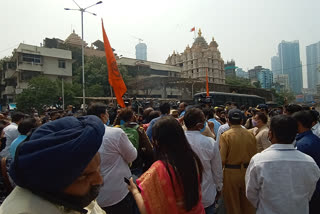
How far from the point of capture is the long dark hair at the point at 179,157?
5.44 ft

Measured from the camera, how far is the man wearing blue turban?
901 mm

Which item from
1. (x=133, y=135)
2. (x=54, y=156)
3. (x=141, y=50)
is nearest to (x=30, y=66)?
(x=133, y=135)

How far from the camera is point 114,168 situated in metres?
2.67

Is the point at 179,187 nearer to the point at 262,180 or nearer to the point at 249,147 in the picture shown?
the point at 262,180

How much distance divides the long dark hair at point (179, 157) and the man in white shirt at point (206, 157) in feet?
2.82

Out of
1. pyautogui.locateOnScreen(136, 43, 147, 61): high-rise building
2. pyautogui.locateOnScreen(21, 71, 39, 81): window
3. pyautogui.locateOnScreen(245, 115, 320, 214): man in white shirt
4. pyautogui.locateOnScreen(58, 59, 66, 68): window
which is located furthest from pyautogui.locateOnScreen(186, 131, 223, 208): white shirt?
pyautogui.locateOnScreen(136, 43, 147, 61): high-rise building

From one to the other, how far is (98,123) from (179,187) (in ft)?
2.87

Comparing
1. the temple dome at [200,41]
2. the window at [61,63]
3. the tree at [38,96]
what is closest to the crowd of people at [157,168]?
the tree at [38,96]

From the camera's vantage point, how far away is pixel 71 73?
119ft

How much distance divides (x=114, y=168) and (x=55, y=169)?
1.81m

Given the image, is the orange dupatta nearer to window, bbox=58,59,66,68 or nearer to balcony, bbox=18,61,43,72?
balcony, bbox=18,61,43,72

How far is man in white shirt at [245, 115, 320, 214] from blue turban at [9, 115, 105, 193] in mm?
1898

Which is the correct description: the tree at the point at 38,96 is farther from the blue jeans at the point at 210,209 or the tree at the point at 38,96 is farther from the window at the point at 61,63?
the blue jeans at the point at 210,209

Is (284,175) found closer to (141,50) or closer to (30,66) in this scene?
(30,66)
